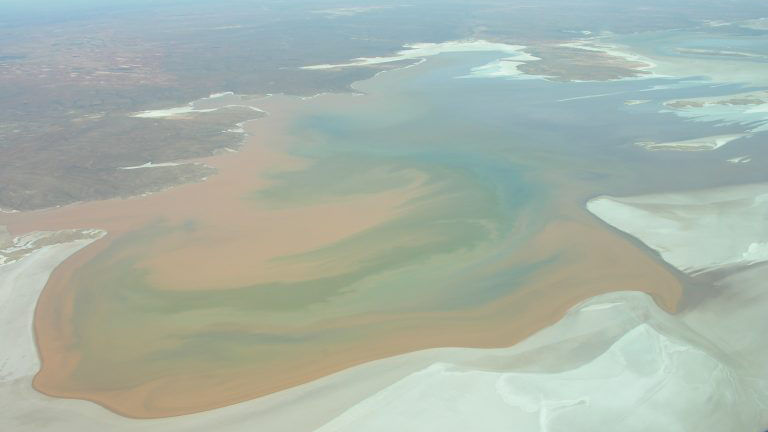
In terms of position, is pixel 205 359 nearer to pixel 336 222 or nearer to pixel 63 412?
pixel 63 412

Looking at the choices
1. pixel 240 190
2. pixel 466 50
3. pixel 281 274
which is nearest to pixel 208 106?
pixel 240 190

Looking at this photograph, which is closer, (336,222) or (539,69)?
(336,222)

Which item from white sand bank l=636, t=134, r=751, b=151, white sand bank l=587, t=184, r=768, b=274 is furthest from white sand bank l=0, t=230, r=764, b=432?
white sand bank l=636, t=134, r=751, b=151

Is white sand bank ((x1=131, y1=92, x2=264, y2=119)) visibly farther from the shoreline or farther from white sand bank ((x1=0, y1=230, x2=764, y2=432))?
white sand bank ((x1=0, y1=230, x2=764, y2=432))

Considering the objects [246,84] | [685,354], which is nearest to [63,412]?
[685,354]

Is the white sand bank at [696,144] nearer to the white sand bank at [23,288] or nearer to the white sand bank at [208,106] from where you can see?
the white sand bank at [208,106]

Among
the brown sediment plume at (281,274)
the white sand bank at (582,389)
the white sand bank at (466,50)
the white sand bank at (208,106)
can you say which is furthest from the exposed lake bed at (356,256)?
the white sand bank at (466,50)
